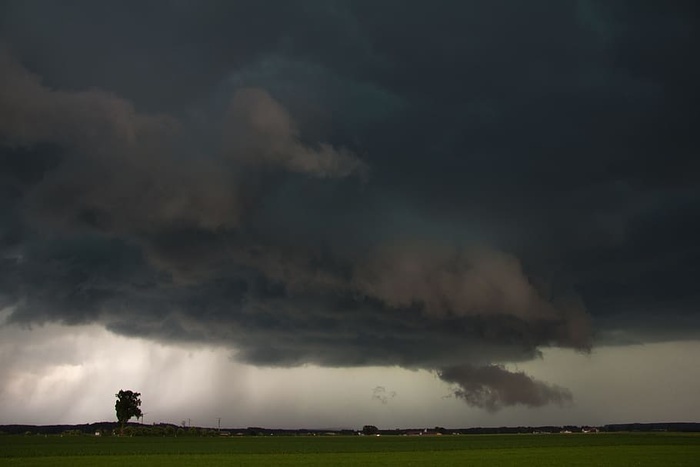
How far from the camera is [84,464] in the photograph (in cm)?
8806

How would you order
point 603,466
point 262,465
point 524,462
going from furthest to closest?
point 524,462
point 262,465
point 603,466

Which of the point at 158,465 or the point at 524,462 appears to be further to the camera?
the point at 524,462

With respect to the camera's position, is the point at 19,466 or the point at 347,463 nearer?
the point at 19,466

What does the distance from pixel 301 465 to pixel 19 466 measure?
3464 centimetres

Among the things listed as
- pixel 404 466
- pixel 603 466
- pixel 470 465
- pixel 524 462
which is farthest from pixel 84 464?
pixel 603 466

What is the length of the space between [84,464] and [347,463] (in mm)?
34434

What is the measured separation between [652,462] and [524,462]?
16318 mm

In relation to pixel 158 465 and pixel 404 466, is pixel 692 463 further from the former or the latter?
pixel 158 465

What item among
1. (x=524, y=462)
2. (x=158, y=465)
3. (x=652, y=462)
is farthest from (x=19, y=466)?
(x=652, y=462)

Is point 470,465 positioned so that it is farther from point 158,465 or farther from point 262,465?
point 158,465

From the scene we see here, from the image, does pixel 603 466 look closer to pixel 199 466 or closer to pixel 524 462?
pixel 524 462

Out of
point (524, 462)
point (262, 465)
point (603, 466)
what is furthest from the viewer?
point (524, 462)

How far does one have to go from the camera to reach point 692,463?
3369 inches

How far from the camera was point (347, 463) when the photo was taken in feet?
297
